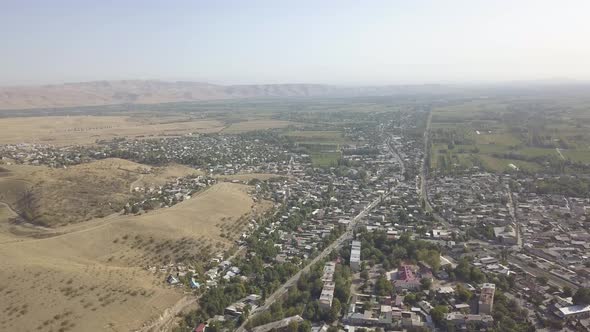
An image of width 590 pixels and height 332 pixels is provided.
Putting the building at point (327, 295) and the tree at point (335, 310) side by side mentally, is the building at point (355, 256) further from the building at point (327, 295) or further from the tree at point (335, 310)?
the tree at point (335, 310)

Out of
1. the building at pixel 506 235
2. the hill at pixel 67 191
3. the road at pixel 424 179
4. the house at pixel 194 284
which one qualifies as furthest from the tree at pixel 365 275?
the hill at pixel 67 191

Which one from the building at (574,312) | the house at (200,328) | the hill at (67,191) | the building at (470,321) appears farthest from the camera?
the hill at (67,191)

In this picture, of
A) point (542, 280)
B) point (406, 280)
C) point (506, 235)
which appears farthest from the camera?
point (506, 235)

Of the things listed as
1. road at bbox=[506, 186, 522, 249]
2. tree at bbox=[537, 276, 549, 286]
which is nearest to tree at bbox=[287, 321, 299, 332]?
tree at bbox=[537, 276, 549, 286]

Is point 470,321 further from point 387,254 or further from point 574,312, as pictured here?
point 387,254

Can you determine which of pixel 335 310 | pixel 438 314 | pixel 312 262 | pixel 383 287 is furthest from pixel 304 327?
pixel 312 262

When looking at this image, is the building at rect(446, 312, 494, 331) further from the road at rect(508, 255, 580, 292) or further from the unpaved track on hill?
the unpaved track on hill
